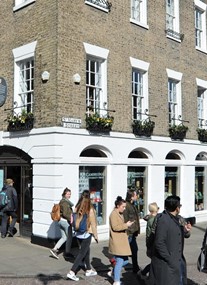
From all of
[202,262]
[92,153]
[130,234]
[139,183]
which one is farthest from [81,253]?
[139,183]

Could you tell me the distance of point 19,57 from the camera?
491 inches

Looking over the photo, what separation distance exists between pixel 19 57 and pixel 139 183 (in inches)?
231

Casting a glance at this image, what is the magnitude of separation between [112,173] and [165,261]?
7.46 metres

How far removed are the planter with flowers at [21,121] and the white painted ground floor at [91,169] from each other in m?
0.20

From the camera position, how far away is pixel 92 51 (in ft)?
39.7

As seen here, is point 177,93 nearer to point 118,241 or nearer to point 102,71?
point 102,71

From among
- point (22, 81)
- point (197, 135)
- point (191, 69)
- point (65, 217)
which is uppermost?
point (191, 69)

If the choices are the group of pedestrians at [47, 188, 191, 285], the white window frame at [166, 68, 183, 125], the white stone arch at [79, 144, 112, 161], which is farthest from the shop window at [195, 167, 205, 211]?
the group of pedestrians at [47, 188, 191, 285]

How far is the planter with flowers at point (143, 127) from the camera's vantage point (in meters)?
13.5

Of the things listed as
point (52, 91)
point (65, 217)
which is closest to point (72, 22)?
point (52, 91)

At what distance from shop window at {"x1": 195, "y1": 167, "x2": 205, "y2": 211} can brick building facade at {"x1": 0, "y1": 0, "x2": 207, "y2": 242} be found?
0.86m

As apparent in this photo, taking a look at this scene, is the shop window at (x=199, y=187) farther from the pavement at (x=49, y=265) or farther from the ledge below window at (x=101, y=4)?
the ledge below window at (x=101, y=4)

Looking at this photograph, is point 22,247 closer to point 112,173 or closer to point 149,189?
point 112,173

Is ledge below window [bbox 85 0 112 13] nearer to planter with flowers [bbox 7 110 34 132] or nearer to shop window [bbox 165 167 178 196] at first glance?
planter with flowers [bbox 7 110 34 132]
